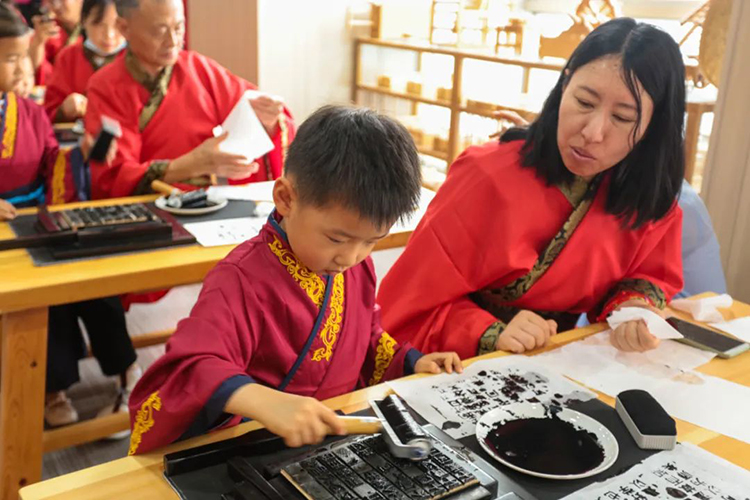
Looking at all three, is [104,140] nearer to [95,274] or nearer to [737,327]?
[95,274]

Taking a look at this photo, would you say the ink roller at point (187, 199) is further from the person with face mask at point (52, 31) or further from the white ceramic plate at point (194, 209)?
the person with face mask at point (52, 31)

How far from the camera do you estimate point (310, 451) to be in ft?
2.64

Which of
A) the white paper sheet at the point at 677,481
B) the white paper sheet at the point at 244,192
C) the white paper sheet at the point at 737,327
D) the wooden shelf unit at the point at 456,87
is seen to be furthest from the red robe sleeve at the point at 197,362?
the wooden shelf unit at the point at 456,87

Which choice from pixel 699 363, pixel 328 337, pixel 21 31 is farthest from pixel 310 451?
pixel 21 31

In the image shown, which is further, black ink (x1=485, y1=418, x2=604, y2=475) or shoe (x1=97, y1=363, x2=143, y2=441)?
shoe (x1=97, y1=363, x2=143, y2=441)

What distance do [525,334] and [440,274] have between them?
258mm

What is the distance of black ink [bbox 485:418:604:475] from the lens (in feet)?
2.86

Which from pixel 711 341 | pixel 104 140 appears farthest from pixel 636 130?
pixel 104 140

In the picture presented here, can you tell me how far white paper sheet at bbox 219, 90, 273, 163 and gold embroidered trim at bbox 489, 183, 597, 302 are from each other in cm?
98

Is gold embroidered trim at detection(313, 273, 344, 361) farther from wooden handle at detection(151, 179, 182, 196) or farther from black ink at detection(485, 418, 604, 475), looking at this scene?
wooden handle at detection(151, 179, 182, 196)

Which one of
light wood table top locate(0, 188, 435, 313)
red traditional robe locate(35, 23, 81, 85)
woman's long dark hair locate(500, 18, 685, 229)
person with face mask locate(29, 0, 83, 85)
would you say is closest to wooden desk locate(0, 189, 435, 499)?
light wood table top locate(0, 188, 435, 313)

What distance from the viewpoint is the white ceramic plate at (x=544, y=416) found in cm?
85

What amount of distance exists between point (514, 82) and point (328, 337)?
2.61 meters

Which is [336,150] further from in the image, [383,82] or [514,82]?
[383,82]
